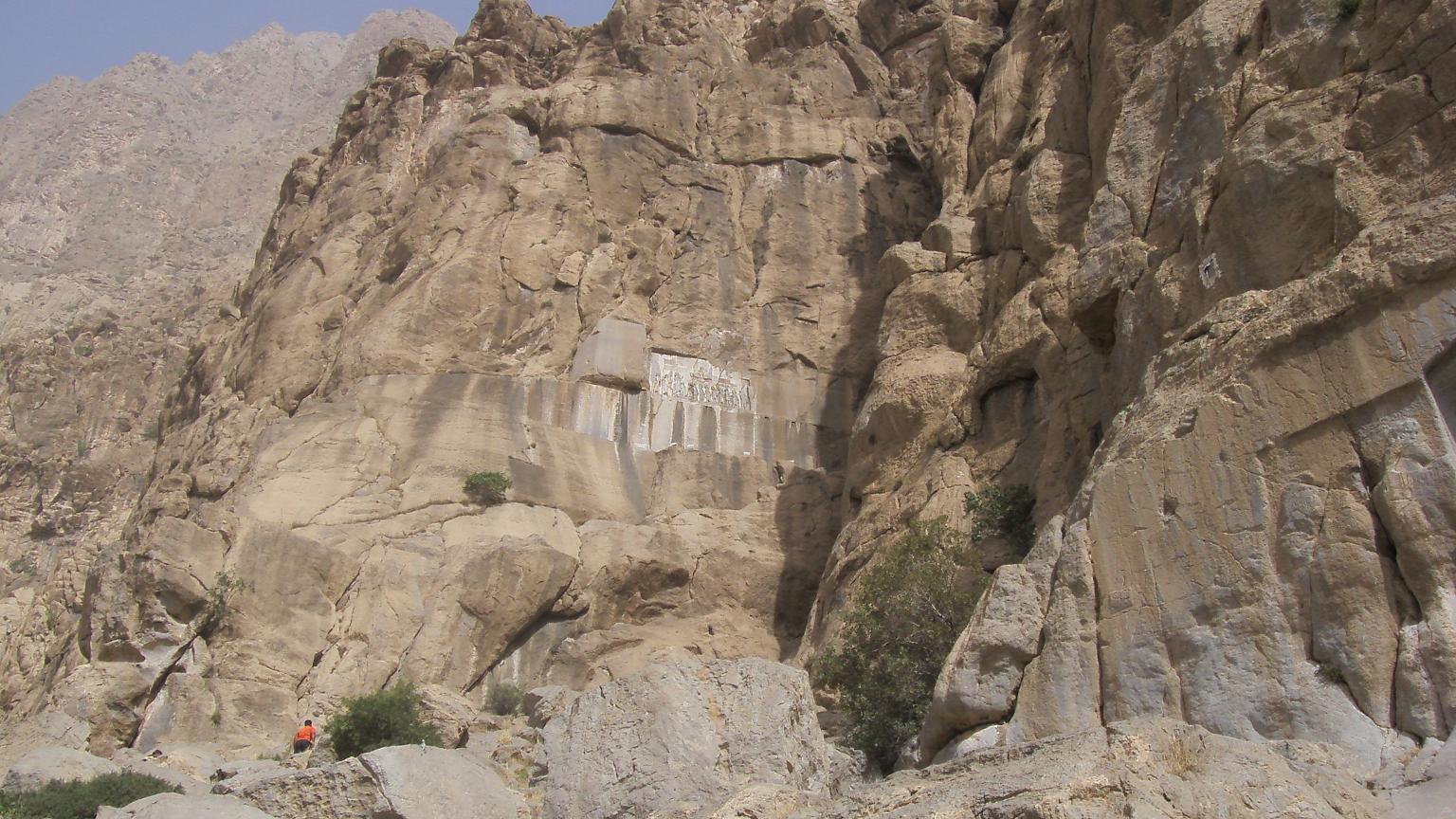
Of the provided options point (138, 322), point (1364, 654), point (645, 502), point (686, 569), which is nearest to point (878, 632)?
point (1364, 654)

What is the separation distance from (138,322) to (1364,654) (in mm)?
62737

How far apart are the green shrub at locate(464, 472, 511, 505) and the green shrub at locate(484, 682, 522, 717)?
531 cm

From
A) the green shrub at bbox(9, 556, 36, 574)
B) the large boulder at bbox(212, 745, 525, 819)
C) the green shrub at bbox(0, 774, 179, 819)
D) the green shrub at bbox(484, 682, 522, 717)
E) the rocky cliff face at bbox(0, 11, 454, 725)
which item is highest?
the rocky cliff face at bbox(0, 11, 454, 725)

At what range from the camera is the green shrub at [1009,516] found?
24.3 meters

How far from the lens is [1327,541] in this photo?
13805 millimetres

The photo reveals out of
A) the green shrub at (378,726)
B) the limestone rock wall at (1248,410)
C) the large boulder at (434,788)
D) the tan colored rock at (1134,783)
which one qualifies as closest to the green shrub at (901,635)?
the limestone rock wall at (1248,410)

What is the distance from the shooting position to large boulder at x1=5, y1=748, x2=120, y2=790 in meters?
18.6

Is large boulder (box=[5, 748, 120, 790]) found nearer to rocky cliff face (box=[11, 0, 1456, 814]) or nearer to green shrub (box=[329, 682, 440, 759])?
green shrub (box=[329, 682, 440, 759])

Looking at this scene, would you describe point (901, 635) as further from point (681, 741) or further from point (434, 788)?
point (434, 788)

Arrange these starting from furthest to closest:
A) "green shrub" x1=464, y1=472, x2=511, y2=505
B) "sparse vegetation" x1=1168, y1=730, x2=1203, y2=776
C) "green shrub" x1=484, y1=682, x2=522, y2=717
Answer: "green shrub" x1=464, y1=472, x2=511, y2=505 → "green shrub" x1=484, y1=682, x2=522, y2=717 → "sparse vegetation" x1=1168, y1=730, x2=1203, y2=776

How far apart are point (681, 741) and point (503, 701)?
14952mm

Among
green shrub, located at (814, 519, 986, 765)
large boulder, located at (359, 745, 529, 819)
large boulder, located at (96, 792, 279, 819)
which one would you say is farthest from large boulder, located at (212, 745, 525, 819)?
green shrub, located at (814, 519, 986, 765)

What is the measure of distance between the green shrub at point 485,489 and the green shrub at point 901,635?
11949mm

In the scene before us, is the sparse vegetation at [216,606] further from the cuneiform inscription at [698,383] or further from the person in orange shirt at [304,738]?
the cuneiform inscription at [698,383]
